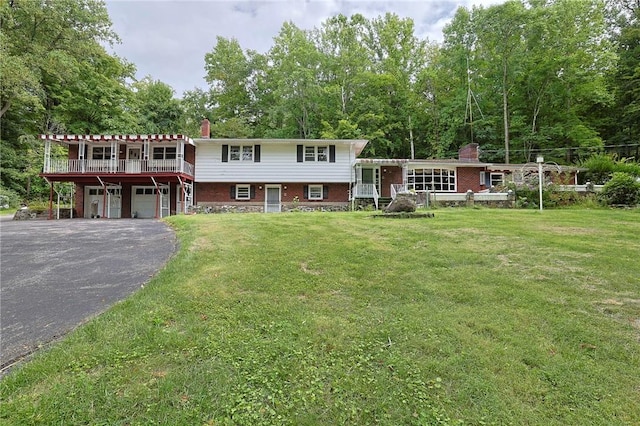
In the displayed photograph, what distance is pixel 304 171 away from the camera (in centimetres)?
2033

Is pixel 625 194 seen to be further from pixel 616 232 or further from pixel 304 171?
pixel 304 171

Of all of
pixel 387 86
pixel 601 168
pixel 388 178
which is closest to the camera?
pixel 601 168

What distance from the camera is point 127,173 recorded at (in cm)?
1789

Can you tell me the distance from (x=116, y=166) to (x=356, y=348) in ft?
62.8

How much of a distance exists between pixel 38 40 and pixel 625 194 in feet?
127

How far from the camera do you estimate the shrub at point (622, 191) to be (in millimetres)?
13891

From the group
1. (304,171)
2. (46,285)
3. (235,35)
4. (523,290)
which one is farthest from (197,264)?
(235,35)

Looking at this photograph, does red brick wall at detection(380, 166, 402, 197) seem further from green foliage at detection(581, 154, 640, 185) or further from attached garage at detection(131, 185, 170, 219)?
attached garage at detection(131, 185, 170, 219)

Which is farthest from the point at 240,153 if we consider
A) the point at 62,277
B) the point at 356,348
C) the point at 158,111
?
the point at 356,348

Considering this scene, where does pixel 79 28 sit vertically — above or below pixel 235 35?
below

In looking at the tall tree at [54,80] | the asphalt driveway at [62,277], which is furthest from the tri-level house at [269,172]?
the tall tree at [54,80]

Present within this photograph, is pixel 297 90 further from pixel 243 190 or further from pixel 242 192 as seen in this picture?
pixel 242 192

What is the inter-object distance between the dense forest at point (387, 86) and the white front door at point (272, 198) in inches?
312

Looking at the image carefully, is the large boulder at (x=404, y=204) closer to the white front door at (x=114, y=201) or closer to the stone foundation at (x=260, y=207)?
the stone foundation at (x=260, y=207)
